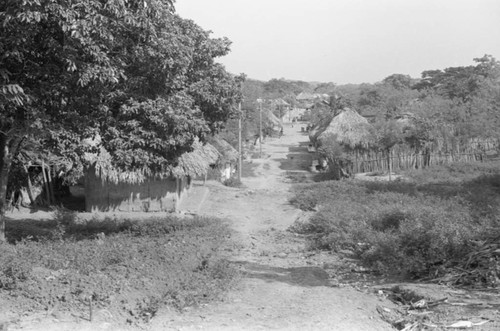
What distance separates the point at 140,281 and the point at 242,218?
8.29 meters

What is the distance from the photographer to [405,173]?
904 inches

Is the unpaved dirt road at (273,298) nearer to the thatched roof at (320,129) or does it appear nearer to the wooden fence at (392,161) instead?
the wooden fence at (392,161)

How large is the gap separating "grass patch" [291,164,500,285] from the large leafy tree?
421 centimetres

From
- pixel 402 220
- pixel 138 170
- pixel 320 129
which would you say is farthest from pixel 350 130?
pixel 402 220

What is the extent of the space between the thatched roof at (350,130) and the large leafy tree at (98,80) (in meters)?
16.3

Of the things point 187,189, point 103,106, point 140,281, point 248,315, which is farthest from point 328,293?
point 187,189

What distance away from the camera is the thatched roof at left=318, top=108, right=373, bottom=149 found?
2580 centimetres

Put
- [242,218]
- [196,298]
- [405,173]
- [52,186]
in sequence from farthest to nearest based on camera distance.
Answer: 1. [405,173]
2. [52,186]
3. [242,218]
4. [196,298]

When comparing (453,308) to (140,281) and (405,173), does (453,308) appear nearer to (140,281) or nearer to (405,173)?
(140,281)

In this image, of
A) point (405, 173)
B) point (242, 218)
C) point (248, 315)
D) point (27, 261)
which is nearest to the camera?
point (248, 315)

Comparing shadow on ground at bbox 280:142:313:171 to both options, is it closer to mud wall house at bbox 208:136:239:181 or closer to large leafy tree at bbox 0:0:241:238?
mud wall house at bbox 208:136:239:181

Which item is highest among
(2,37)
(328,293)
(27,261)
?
(2,37)

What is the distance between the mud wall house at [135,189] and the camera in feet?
51.0

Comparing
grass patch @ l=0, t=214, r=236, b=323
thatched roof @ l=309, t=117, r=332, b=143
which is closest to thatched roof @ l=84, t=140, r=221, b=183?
grass patch @ l=0, t=214, r=236, b=323
